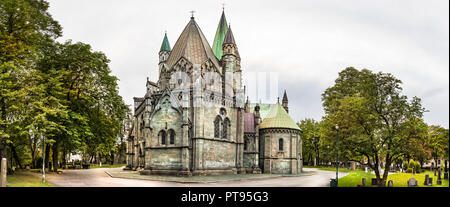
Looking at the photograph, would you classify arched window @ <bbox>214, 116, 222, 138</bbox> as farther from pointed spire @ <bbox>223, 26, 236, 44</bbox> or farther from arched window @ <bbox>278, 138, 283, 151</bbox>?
arched window @ <bbox>278, 138, 283, 151</bbox>

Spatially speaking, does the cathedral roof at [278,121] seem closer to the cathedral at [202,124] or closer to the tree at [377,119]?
the cathedral at [202,124]

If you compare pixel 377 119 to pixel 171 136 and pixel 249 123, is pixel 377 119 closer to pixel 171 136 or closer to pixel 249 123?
pixel 171 136

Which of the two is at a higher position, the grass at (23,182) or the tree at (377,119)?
the tree at (377,119)

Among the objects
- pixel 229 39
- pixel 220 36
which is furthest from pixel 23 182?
pixel 220 36

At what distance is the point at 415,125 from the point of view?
20.8m

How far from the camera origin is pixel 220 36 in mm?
45344

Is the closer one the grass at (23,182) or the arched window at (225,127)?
the grass at (23,182)

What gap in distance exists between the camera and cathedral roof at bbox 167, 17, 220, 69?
119 feet

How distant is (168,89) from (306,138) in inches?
1625

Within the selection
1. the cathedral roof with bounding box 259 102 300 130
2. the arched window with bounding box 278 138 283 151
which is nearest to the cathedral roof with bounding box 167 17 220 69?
the cathedral roof with bounding box 259 102 300 130

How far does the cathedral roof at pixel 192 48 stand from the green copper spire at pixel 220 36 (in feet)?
17.2

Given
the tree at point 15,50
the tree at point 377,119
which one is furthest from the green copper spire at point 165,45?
the tree at point 377,119

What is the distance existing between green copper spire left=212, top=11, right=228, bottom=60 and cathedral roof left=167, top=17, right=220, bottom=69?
17.2ft

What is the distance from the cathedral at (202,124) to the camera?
3162 cm
